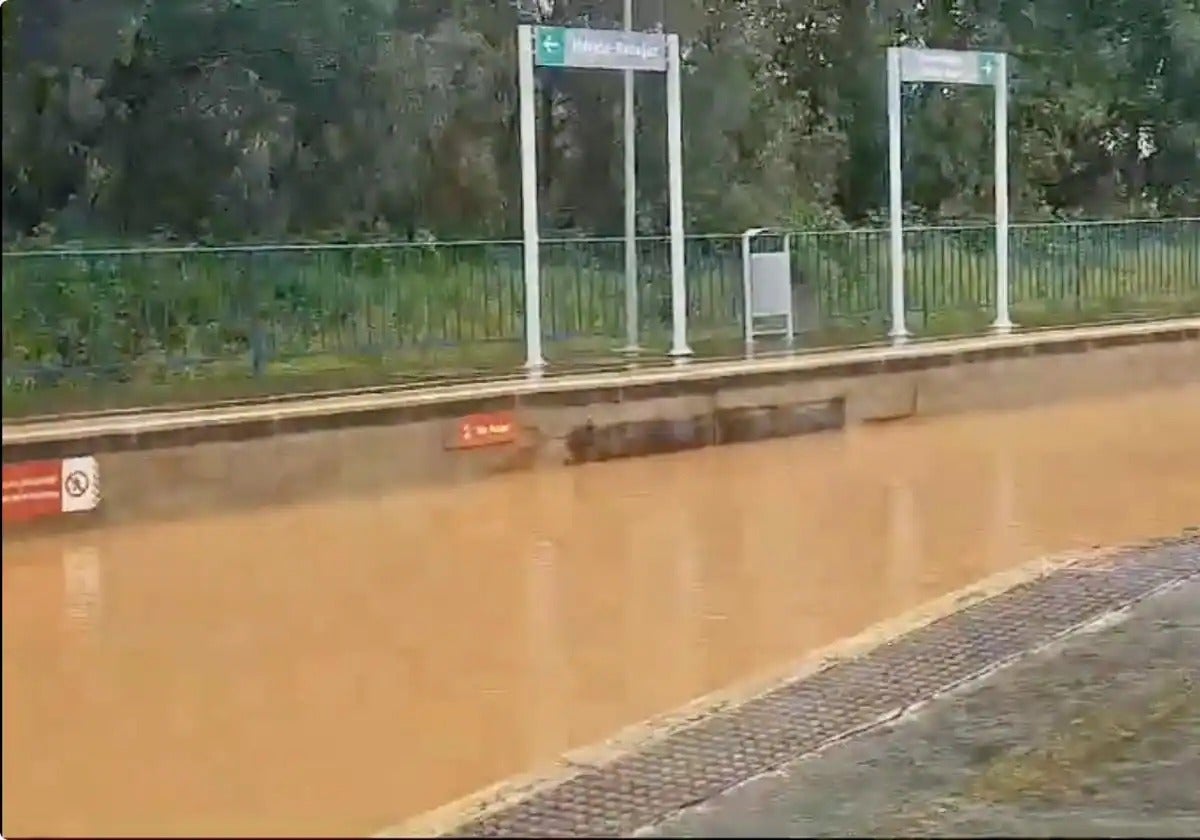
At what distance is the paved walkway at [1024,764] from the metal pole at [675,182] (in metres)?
7.26

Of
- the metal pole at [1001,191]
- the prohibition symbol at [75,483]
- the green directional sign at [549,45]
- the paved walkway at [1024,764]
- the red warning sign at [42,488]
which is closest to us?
the red warning sign at [42,488]

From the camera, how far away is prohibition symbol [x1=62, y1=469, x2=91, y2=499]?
251 centimetres

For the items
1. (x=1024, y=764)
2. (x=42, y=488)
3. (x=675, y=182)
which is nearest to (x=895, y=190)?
(x=675, y=182)

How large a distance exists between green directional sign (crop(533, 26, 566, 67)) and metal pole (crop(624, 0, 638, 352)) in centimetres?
128

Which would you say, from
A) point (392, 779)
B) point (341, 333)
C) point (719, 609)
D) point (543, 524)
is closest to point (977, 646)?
point (719, 609)

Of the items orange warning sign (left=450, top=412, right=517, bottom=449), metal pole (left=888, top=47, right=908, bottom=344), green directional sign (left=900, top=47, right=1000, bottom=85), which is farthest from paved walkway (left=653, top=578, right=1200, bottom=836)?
green directional sign (left=900, top=47, right=1000, bottom=85)

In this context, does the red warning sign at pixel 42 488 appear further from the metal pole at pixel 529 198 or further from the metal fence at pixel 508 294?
the metal pole at pixel 529 198

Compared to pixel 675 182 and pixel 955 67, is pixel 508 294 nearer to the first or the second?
pixel 675 182

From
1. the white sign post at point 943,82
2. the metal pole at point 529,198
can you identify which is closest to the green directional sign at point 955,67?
the white sign post at point 943,82

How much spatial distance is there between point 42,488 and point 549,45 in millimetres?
11321

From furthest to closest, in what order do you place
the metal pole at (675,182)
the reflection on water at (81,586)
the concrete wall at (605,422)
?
the metal pole at (675,182), the concrete wall at (605,422), the reflection on water at (81,586)

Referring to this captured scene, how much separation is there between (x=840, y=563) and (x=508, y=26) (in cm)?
738

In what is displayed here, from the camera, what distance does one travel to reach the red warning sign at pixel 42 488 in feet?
7.30

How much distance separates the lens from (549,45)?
13.3 metres
